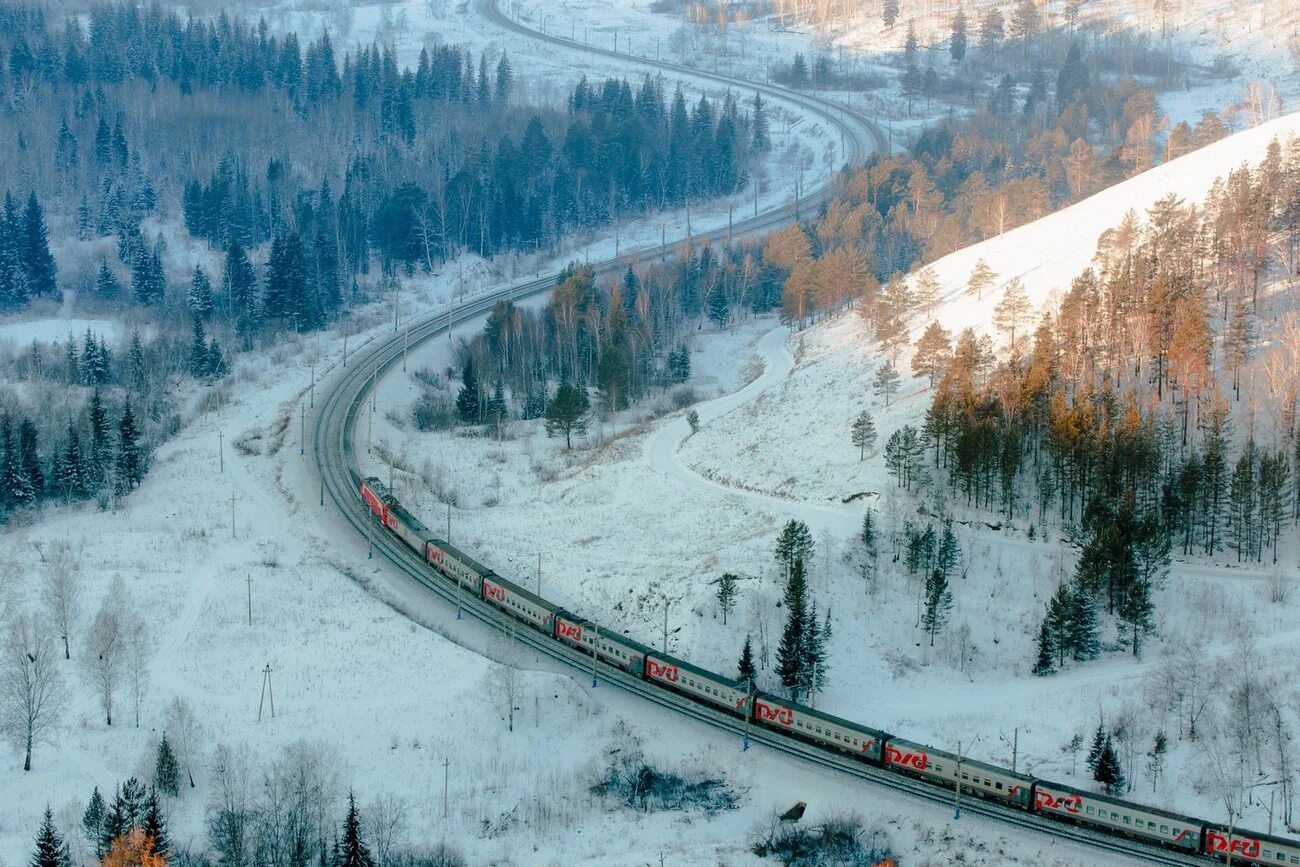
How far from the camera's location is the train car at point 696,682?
74.8 metres

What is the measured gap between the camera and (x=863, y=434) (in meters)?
98.5

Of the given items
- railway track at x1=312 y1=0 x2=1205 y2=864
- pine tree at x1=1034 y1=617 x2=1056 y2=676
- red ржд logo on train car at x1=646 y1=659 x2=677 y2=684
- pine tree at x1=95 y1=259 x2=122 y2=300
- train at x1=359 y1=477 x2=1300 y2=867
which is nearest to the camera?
train at x1=359 y1=477 x2=1300 y2=867

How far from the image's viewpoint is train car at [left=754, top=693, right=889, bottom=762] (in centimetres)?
7019

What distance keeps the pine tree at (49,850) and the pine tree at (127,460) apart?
2012 inches

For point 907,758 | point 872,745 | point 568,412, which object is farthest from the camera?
point 568,412

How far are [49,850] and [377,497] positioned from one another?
4772 centimetres

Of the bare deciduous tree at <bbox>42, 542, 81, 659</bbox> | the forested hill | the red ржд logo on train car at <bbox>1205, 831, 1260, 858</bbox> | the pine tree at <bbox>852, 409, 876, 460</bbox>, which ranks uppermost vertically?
the forested hill

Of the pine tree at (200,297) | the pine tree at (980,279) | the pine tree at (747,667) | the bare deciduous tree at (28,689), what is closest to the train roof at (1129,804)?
the pine tree at (747,667)

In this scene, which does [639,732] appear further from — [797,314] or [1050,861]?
[797,314]

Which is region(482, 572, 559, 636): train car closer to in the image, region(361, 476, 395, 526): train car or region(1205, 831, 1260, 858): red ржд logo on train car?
region(361, 476, 395, 526): train car

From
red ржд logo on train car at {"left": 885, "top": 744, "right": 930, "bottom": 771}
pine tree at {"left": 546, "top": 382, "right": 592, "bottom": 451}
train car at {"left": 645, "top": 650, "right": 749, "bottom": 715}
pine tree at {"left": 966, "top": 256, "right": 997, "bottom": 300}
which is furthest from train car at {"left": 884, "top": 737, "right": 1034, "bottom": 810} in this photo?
pine tree at {"left": 966, "top": 256, "right": 997, "bottom": 300}

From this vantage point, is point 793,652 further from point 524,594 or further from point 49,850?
point 49,850

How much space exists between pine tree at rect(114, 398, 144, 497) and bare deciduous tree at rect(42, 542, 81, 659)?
1495 centimetres

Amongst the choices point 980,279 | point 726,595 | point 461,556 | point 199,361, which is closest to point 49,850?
point 461,556
